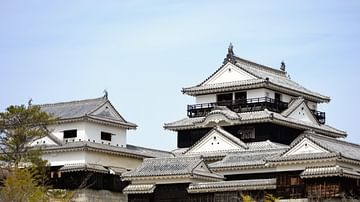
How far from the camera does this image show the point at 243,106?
4425cm

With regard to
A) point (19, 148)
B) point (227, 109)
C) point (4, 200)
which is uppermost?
point (227, 109)

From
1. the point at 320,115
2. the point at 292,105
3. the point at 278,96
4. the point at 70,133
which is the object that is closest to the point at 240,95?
the point at 278,96

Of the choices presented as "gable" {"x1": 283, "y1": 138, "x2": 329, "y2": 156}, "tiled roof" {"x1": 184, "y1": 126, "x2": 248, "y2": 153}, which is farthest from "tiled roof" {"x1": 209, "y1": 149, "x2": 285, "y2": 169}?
"gable" {"x1": 283, "y1": 138, "x2": 329, "y2": 156}

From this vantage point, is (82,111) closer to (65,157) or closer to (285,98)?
(65,157)

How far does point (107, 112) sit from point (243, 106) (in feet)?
26.8

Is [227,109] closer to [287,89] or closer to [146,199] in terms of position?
→ [287,89]

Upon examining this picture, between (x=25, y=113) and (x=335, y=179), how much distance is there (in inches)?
574

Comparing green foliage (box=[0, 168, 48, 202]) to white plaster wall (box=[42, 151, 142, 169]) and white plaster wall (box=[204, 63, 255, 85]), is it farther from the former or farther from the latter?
white plaster wall (box=[204, 63, 255, 85])

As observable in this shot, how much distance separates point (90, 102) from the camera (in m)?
46.9

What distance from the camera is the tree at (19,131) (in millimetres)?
37094

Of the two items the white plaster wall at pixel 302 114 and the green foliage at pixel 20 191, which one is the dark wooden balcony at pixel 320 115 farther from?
the green foliage at pixel 20 191

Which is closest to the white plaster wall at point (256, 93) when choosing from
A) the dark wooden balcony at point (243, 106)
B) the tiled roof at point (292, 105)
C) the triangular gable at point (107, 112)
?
the dark wooden balcony at point (243, 106)

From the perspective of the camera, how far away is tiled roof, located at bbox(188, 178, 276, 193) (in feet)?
116

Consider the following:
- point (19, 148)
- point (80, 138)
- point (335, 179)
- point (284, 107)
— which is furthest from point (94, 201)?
point (335, 179)
